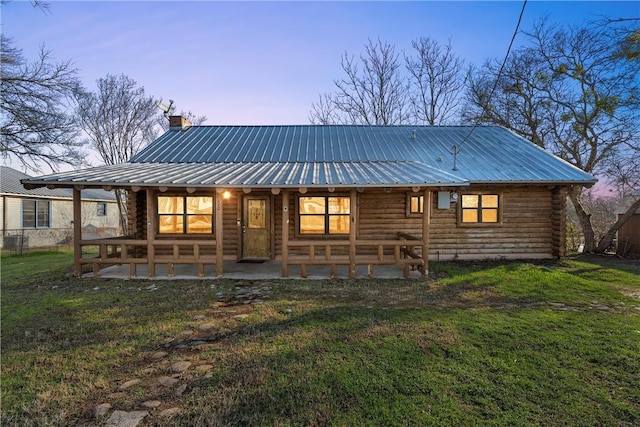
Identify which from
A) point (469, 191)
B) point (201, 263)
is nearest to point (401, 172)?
point (469, 191)

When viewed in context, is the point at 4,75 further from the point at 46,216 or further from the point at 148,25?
the point at 46,216

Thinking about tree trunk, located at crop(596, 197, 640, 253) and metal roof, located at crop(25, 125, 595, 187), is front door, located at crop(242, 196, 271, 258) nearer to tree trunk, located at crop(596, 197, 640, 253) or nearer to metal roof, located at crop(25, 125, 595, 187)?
metal roof, located at crop(25, 125, 595, 187)

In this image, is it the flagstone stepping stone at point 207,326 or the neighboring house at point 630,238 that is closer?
the flagstone stepping stone at point 207,326

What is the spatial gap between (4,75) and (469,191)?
19.3 meters

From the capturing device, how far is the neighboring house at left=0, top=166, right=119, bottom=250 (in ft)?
53.7

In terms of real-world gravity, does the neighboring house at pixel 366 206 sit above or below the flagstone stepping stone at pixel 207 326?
above

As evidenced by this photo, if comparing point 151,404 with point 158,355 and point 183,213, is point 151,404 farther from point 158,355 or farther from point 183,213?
point 183,213

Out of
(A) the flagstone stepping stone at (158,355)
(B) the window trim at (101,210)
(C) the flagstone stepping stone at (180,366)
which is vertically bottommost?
(A) the flagstone stepping stone at (158,355)

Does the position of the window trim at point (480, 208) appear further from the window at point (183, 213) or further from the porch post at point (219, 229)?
the window at point (183, 213)

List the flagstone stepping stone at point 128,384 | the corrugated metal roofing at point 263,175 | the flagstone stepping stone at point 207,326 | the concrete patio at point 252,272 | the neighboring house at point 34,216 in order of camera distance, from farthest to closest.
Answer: the neighboring house at point 34,216
the concrete patio at point 252,272
the corrugated metal roofing at point 263,175
the flagstone stepping stone at point 207,326
the flagstone stepping stone at point 128,384

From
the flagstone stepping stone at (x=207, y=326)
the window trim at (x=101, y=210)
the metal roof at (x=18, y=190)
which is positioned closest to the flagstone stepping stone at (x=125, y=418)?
the flagstone stepping stone at (x=207, y=326)

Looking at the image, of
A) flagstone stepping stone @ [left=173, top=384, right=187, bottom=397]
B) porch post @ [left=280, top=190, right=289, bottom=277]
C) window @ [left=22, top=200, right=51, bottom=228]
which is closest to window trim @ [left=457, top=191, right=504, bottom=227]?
porch post @ [left=280, top=190, right=289, bottom=277]

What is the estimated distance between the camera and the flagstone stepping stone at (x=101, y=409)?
2.83 metres

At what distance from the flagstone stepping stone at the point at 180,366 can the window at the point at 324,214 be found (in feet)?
22.7
